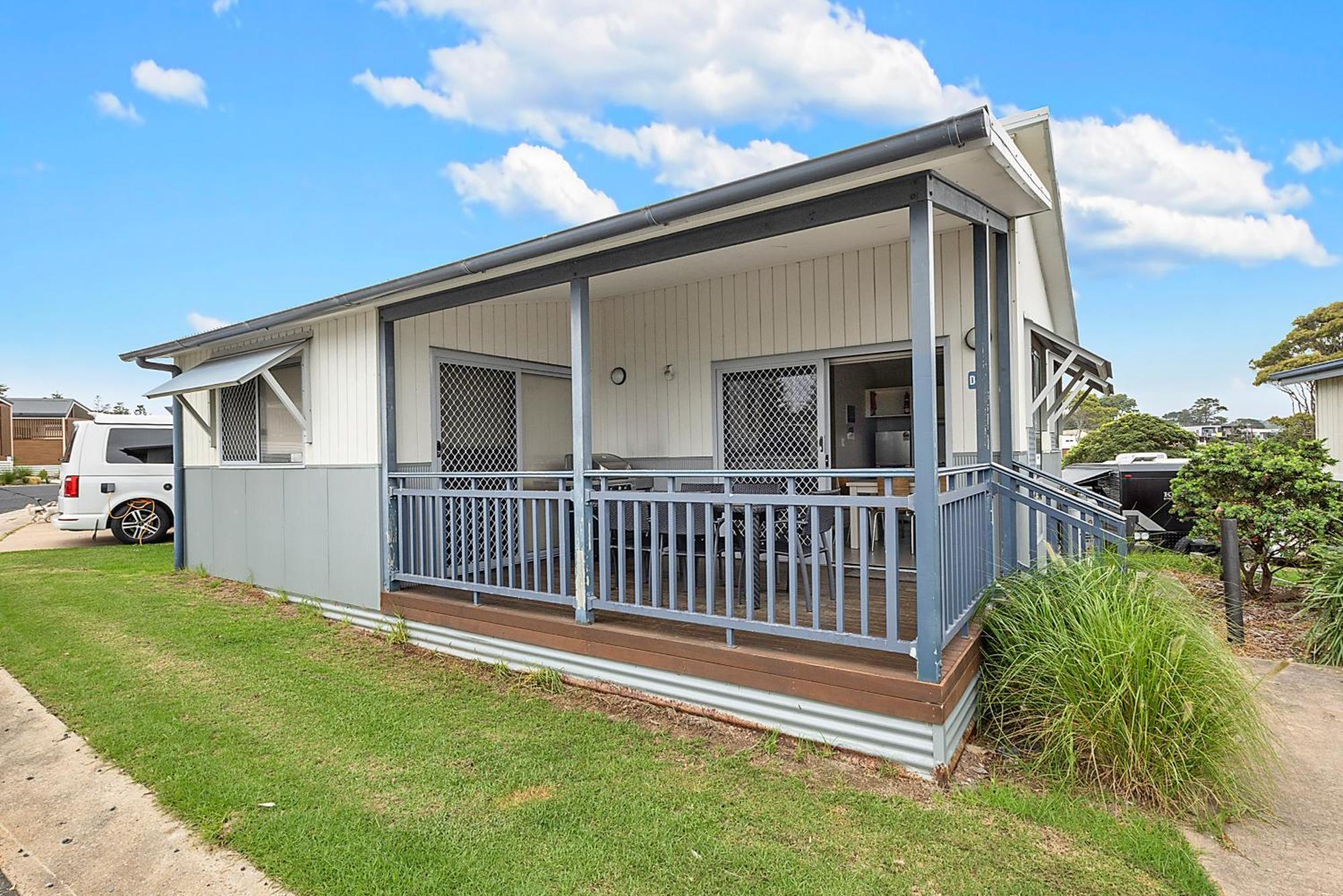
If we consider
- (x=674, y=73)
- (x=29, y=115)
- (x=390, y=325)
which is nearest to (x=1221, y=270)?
(x=674, y=73)

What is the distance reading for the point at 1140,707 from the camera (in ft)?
9.21

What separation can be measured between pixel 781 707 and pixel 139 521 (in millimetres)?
11950

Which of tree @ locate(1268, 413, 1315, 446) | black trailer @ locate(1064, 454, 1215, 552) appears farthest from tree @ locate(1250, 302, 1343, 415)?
black trailer @ locate(1064, 454, 1215, 552)

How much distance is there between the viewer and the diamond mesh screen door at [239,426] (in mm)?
7004

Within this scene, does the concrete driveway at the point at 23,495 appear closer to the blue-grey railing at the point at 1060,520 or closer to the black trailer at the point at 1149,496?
the blue-grey railing at the point at 1060,520

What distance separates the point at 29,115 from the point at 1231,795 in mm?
20953

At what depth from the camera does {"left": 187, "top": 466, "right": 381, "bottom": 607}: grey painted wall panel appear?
18.5ft

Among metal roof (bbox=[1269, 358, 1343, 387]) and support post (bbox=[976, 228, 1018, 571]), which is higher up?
metal roof (bbox=[1269, 358, 1343, 387])

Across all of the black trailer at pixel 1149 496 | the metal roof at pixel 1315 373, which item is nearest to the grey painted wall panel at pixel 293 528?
the black trailer at pixel 1149 496

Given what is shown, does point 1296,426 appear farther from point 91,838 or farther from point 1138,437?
point 91,838

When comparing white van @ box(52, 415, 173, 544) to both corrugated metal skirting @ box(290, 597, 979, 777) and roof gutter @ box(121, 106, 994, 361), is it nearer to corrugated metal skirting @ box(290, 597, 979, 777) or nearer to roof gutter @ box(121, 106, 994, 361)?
roof gutter @ box(121, 106, 994, 361)

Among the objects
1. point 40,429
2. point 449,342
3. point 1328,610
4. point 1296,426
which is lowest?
point 1328,610

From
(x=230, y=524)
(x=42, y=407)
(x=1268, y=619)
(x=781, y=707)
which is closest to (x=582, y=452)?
(x=781, y=707)

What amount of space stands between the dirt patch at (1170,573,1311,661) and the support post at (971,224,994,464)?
1.82 meters
